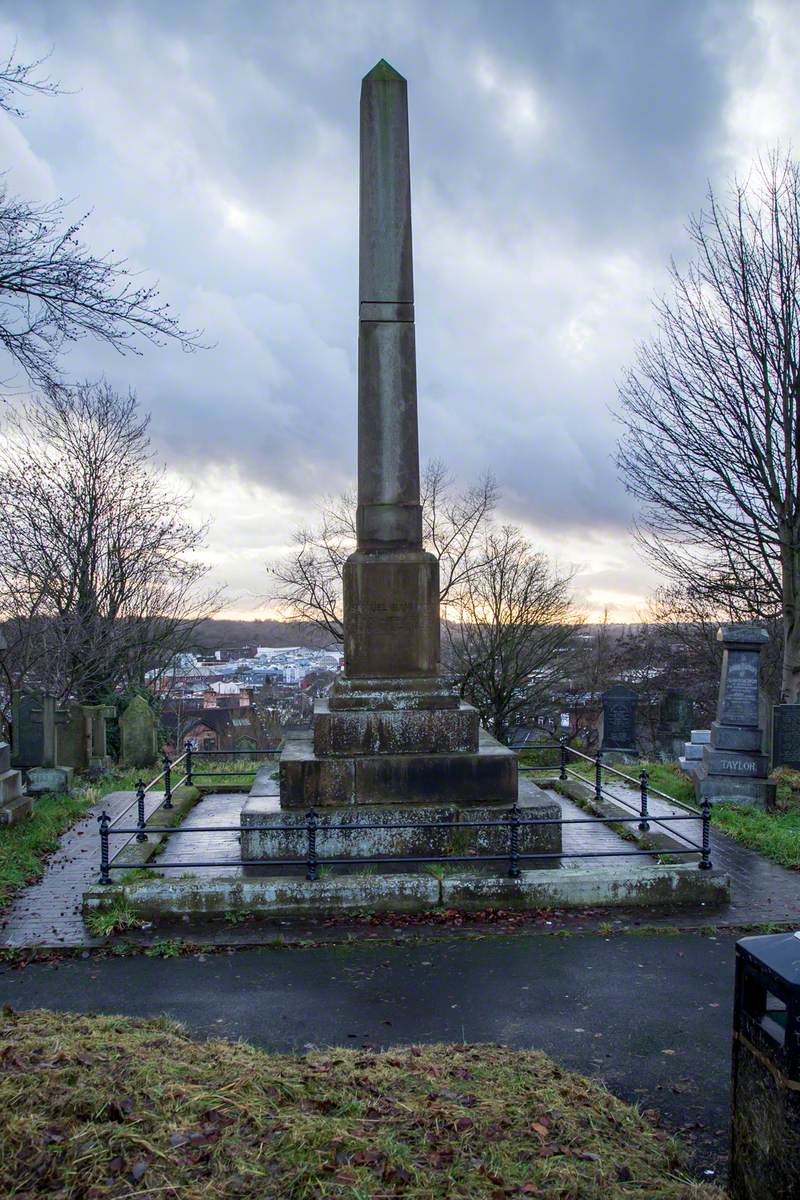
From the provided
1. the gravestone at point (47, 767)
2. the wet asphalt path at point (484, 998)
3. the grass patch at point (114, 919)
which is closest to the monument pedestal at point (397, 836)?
the grass patch at point (114, 919)

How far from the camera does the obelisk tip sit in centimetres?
916

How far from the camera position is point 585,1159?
3.57 metres

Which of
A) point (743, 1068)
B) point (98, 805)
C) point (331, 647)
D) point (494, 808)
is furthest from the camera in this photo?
point (331, 647)

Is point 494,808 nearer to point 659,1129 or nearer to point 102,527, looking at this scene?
point 659,1129

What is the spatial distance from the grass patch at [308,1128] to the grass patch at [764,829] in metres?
6.18

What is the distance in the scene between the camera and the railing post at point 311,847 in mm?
7461

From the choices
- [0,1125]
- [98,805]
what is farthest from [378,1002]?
[98,805]

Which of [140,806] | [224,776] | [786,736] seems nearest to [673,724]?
[786,736]

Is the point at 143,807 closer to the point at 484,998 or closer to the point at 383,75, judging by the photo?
the point at 484,998

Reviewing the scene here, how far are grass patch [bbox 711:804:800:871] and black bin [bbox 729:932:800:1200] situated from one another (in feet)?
21.2

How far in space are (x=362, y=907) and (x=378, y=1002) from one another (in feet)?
5.84

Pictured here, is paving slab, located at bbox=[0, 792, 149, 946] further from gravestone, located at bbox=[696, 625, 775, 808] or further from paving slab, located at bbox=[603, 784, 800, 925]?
gravestone, located at bbox=[696, 625, 775, 808]

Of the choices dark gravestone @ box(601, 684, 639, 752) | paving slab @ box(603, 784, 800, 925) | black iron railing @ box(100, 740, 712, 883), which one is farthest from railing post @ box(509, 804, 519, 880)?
dark gravestone @ box(601, 684, 639, 752)

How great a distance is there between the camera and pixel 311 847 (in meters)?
7.52
